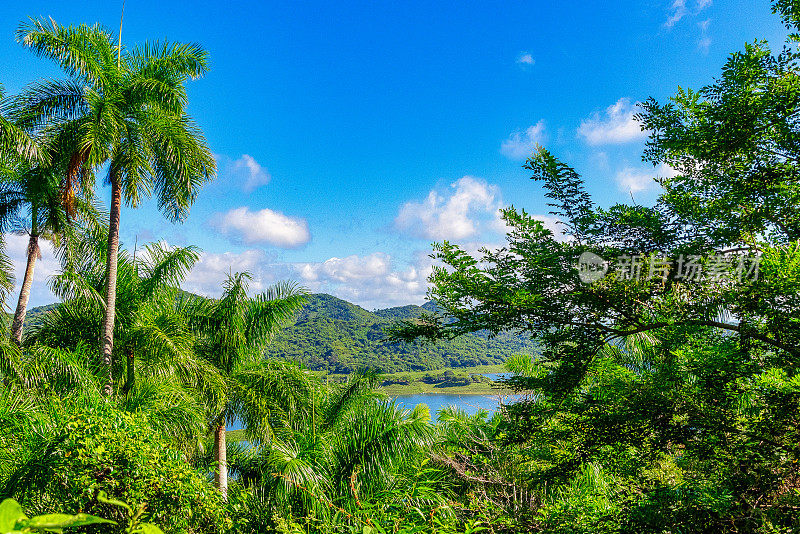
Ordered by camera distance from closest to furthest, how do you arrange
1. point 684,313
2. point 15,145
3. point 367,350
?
point 684,313
point 15,145
point 367,350

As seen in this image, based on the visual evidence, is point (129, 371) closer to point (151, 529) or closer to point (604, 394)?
point (604, 394)

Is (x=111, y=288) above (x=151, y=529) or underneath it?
above

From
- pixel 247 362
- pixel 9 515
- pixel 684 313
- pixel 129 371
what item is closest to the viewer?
pixel 9 515

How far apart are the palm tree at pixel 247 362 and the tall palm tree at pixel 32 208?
10.6 feet

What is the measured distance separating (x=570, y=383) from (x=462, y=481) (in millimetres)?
4480

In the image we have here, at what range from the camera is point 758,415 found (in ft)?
12.6

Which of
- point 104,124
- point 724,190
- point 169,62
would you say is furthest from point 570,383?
point 169,62

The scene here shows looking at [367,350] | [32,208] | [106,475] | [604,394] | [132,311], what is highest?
[32,208]

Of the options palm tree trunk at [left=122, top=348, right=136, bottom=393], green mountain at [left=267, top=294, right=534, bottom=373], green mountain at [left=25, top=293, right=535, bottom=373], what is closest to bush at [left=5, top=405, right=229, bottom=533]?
palm tree trunk at [left=122, top=348, right=136, bottom=393]

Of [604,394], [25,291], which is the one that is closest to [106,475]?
[604,394]

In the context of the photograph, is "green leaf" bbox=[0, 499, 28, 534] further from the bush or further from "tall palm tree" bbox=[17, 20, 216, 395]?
"tall palm tree" bbox=[17, 20, 216, 395]

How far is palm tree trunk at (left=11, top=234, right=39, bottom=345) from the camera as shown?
8771 mm

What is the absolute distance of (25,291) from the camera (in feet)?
30.1

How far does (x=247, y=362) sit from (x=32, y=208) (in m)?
5.40
